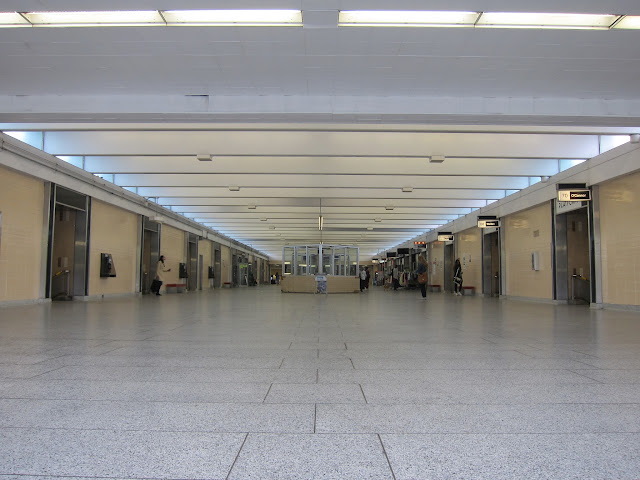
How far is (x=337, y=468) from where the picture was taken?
214 centimetres

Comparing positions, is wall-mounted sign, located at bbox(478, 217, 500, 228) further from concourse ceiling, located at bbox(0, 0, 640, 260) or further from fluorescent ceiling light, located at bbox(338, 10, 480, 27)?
fluorescent ceiling light, located at bbox(338, 10, 480, 27)

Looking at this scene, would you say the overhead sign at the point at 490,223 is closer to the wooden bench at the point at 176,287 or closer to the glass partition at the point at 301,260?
the glass partition at the point at 301,260

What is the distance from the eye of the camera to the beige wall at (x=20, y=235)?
1223 centimetres

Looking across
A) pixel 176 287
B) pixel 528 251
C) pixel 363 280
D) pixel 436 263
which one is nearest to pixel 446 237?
pixel 436 263

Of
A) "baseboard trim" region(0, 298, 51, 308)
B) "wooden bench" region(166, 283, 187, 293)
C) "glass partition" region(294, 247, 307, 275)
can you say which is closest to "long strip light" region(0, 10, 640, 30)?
"baseboard trim" region(0, 298, 51, 308)

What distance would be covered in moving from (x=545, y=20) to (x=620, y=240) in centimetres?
826

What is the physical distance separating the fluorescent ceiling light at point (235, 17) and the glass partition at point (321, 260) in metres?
24.0

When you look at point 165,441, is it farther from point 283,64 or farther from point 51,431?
point 283,64

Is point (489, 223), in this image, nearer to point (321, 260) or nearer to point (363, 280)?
point (321, 260)

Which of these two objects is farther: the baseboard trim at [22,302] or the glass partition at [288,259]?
the glass partition at [288,259]

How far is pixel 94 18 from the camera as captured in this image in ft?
22.0

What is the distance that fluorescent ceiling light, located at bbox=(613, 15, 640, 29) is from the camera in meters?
6.57

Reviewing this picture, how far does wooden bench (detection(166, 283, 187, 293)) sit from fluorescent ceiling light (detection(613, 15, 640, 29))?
22281mm

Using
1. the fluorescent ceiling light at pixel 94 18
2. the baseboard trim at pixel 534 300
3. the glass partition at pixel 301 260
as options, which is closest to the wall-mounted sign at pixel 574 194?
the baseboard trim at pixel 534 300
